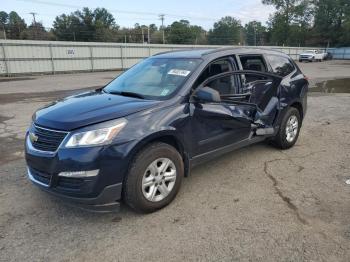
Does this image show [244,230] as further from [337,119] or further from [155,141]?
[337,119]

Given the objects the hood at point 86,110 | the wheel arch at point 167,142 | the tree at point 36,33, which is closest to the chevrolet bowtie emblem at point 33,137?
the hood at point 86,110

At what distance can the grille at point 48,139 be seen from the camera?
3.15m

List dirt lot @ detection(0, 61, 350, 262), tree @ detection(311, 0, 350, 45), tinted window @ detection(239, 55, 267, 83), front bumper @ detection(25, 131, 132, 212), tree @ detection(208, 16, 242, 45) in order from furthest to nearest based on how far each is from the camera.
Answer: tree @ detection(208, 16, 242, 45) < tree @ detection(311, 0, 350, 45) < tinted window @ detection(239, 55, 267, 83) < front bumper @ detection(25, 131, 132, 212) < dirt lot @ detection(0, 61, 350, 262)

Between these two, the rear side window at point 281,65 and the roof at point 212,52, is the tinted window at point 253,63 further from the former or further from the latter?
the rear side window at point 281,65

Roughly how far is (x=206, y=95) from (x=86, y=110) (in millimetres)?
1357

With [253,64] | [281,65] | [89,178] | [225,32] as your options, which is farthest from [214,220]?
[225,32]

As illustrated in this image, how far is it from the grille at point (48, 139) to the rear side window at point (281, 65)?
3.64 metres

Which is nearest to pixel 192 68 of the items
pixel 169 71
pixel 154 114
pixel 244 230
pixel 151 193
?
pixel 169 71

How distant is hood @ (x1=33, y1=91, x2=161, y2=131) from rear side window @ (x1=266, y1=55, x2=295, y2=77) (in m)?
2.63

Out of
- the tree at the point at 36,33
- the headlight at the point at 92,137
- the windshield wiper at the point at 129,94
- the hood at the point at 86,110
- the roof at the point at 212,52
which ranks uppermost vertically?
the tree at the point at 36,33

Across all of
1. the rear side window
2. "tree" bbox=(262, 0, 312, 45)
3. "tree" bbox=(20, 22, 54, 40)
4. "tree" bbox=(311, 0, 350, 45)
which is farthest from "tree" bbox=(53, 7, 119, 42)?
the rear side window

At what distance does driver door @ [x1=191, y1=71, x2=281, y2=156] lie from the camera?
3938 millimetres

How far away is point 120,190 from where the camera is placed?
3221mm

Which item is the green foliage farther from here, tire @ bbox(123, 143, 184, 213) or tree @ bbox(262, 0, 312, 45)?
tire @ bbox(123, 143, 184, 213)
